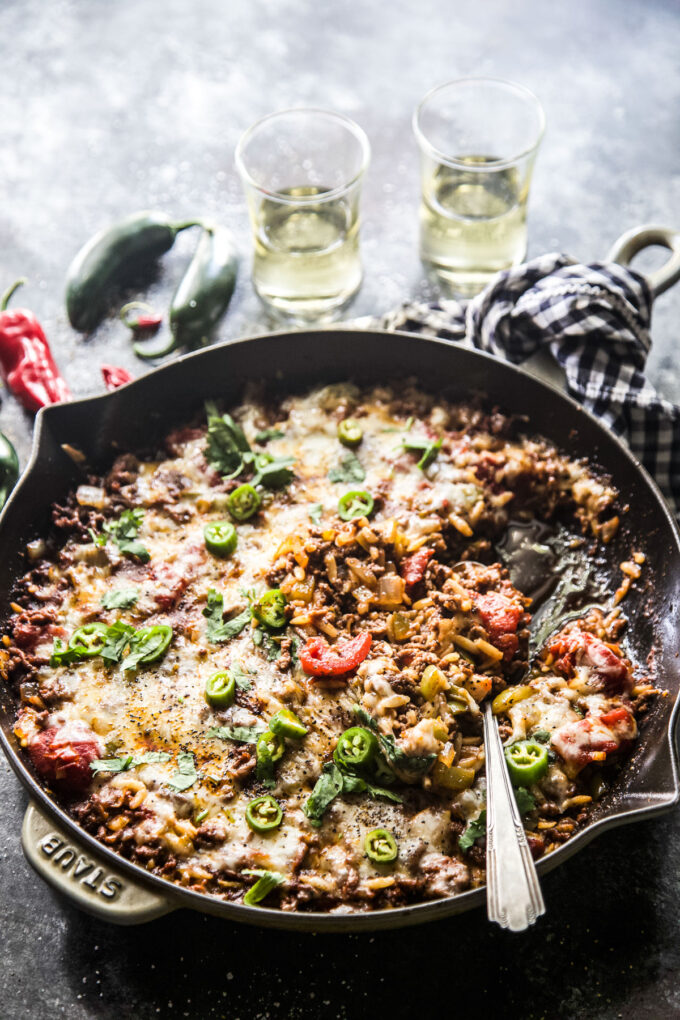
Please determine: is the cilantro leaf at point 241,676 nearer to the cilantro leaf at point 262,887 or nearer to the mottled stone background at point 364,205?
the cilantro leaf at point 262,887

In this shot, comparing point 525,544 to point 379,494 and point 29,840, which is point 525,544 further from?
point 29,840

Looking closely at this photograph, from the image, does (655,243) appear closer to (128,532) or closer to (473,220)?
(473,220)

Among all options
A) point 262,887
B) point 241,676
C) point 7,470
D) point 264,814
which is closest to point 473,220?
point 7,470

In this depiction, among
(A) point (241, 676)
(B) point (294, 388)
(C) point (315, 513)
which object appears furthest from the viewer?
(B) point (294, 388)

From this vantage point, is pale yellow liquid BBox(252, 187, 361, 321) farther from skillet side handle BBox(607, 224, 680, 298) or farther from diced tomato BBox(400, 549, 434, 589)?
diced tomato BBox(400, 549, 434, 589)

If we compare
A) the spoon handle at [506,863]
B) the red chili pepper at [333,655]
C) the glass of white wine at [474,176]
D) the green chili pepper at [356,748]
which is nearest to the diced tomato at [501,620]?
the red chili pepper at [333,655]

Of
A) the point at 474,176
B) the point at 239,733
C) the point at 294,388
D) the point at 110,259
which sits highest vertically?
the point at 474,176
